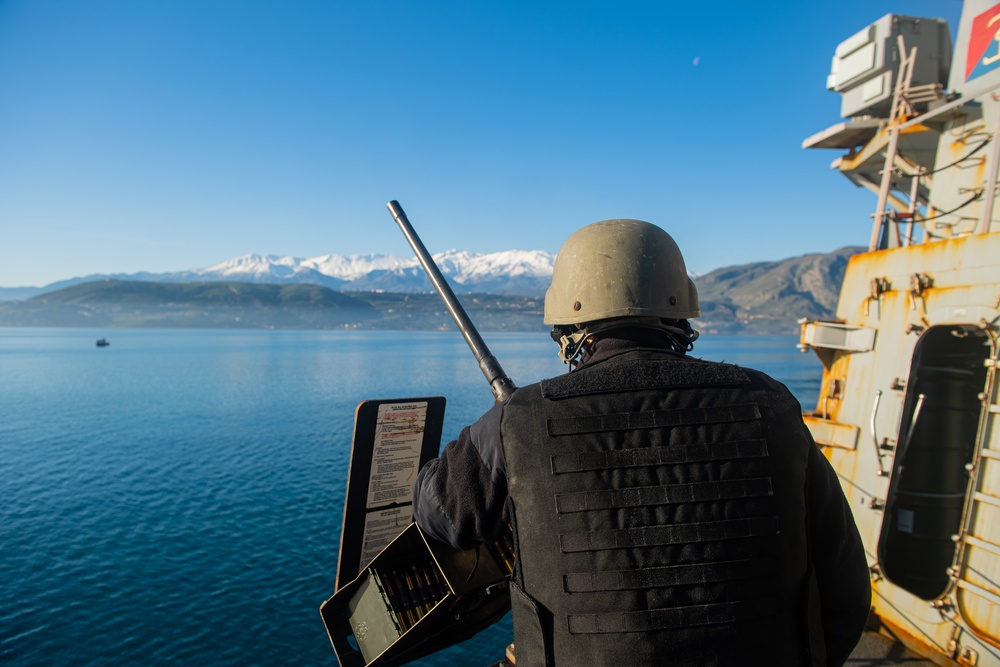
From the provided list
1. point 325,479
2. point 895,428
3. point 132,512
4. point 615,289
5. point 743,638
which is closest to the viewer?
point 743,638

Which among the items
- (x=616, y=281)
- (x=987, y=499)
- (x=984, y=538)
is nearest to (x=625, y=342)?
(x=616, y=281)

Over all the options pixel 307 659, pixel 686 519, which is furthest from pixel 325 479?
→ pixel 686 519

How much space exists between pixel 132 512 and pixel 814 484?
23.6 m

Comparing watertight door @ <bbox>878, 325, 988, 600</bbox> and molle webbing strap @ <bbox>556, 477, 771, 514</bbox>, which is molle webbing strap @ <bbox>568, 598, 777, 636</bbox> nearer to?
molle webbing strap @ <bbox>556, 477, 771, 514</bbox>

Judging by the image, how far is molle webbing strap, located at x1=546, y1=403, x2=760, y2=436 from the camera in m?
2.15

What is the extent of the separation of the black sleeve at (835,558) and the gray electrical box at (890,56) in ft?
37.0

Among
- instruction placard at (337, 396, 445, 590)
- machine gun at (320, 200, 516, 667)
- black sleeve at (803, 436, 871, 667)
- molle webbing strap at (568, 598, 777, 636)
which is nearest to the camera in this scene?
molle webbing strap at (568, 598, 777, 636)

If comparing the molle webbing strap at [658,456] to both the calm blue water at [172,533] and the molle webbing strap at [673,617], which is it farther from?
the calm blue water at [172,533]

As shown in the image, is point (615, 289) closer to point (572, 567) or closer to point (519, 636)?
point (572, 567)

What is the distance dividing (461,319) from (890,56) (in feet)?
35.9

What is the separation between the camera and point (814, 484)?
2285mm

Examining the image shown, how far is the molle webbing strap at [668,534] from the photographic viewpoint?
208cm

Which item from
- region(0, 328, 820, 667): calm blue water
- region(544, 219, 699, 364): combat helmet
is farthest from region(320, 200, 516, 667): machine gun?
region(0, 328, 820, 667): calm blue water

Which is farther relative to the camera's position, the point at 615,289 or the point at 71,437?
the point at 71,437
